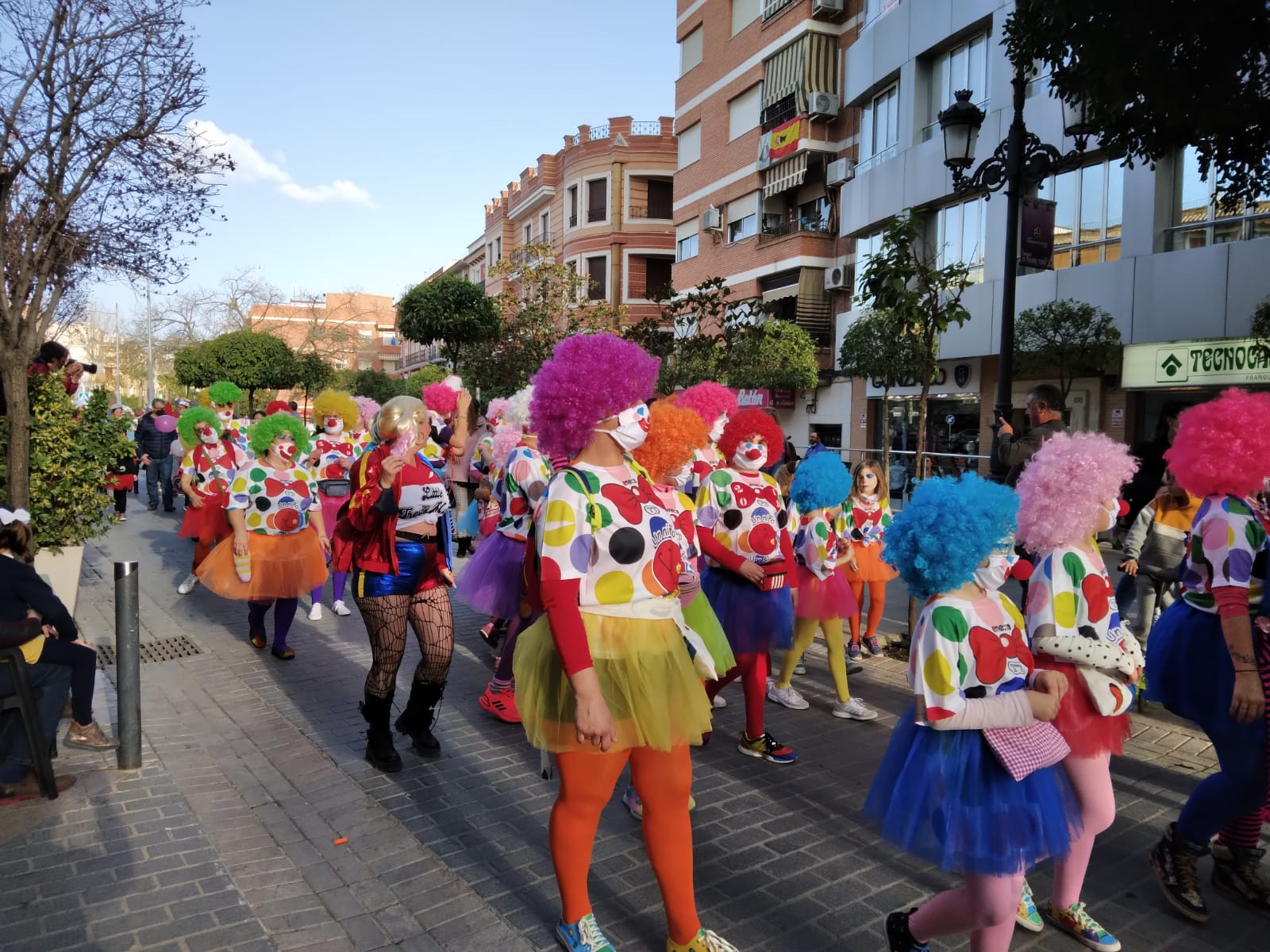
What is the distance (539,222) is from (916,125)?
33073mm

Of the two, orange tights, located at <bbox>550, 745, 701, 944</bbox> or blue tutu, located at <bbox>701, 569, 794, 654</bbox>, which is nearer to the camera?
orange tights, located at <bbox>550, 745, 701, 944</bbox>

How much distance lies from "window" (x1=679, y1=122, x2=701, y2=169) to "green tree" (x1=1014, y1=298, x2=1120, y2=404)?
20651mm

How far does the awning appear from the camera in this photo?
26688 mm

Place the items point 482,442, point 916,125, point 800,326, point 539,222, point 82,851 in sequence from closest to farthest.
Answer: point 82,851
point 482,442
point 916,125
point 800,326
point 539,222

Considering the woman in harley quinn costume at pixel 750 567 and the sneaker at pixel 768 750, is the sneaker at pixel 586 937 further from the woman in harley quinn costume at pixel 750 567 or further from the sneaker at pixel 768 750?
the sneaker at pixel 768 750

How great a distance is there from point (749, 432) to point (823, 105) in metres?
23.2

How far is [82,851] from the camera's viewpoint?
12.8ft

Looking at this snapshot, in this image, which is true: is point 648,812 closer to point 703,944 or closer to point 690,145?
point 703,944

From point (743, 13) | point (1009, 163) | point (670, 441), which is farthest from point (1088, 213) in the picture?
point (743, 13)

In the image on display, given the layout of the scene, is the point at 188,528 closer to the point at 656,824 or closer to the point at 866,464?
the point at 866,464

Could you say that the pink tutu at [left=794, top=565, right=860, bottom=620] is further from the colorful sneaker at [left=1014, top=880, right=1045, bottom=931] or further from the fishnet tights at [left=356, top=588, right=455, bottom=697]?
the colorful sneaker at [left=1014, top=880, right=1045, bottom=931]

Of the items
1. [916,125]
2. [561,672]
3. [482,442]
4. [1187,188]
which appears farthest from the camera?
[916,125]

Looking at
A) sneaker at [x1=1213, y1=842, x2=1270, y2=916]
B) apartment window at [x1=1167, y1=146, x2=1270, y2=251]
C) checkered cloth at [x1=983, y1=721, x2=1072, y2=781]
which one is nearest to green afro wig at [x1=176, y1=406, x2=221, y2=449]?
checkered cloth at [x1=983, y1=721, x2=1072, y2=781]

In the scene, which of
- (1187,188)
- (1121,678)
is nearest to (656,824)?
(1121,678)
